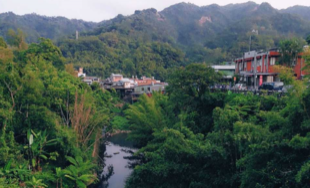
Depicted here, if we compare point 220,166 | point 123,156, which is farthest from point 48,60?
point 220,166

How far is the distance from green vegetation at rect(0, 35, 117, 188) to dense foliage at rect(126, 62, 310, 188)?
12.1 feet

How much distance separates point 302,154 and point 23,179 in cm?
1058

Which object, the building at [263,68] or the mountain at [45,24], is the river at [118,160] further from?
the mountain at [45,24]

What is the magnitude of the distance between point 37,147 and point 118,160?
9137 millimetres

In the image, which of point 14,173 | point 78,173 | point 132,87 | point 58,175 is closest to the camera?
point 14,173

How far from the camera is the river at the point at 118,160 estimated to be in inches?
705

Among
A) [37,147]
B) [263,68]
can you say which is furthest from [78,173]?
[263,68]

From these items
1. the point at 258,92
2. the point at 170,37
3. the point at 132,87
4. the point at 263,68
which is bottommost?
the point at 132,87

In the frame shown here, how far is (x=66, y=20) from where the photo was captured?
14750 cm

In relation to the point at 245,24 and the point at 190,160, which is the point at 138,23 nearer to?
the point at 245,24

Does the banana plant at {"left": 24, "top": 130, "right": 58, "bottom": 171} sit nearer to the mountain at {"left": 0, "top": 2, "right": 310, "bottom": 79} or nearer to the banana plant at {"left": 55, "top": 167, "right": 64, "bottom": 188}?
the banana plant at {"left": 55, "top": 167, "right": 64, "bottom": 188}

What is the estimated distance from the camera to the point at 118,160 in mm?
22109

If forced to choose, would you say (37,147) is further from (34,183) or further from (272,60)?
(272,60)

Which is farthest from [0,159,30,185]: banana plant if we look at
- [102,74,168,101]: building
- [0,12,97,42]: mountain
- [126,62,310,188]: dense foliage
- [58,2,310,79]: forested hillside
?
[0,12,97,42]: mountain
